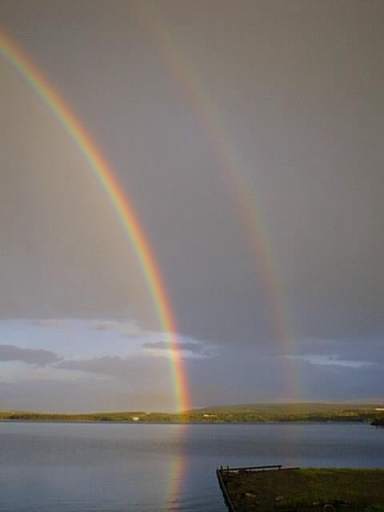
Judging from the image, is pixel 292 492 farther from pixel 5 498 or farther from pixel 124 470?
pixel 124 470

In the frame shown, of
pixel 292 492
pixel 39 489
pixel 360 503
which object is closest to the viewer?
pixel 360 503

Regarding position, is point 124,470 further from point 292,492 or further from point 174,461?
point 292,492

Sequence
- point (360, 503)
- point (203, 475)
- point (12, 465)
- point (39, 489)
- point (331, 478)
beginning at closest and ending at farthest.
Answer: point (360, 503), point (331, 478), point (39, 489), point (203, 475), point (12, 465)

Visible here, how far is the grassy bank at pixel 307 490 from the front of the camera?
118 ft

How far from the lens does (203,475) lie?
70.1 meters

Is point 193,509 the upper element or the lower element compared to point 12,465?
lower

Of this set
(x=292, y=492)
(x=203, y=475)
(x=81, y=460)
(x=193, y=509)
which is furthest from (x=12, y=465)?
(x=292, y=492)

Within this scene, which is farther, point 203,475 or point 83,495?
point 203,475

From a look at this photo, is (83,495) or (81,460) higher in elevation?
(81,460)

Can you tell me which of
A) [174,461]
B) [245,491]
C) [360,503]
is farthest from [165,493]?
[174,461]

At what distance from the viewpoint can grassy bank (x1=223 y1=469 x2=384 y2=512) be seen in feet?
118

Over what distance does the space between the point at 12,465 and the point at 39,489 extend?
100 ft

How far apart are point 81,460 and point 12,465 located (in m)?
14.0

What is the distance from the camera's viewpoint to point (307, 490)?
4303cm
